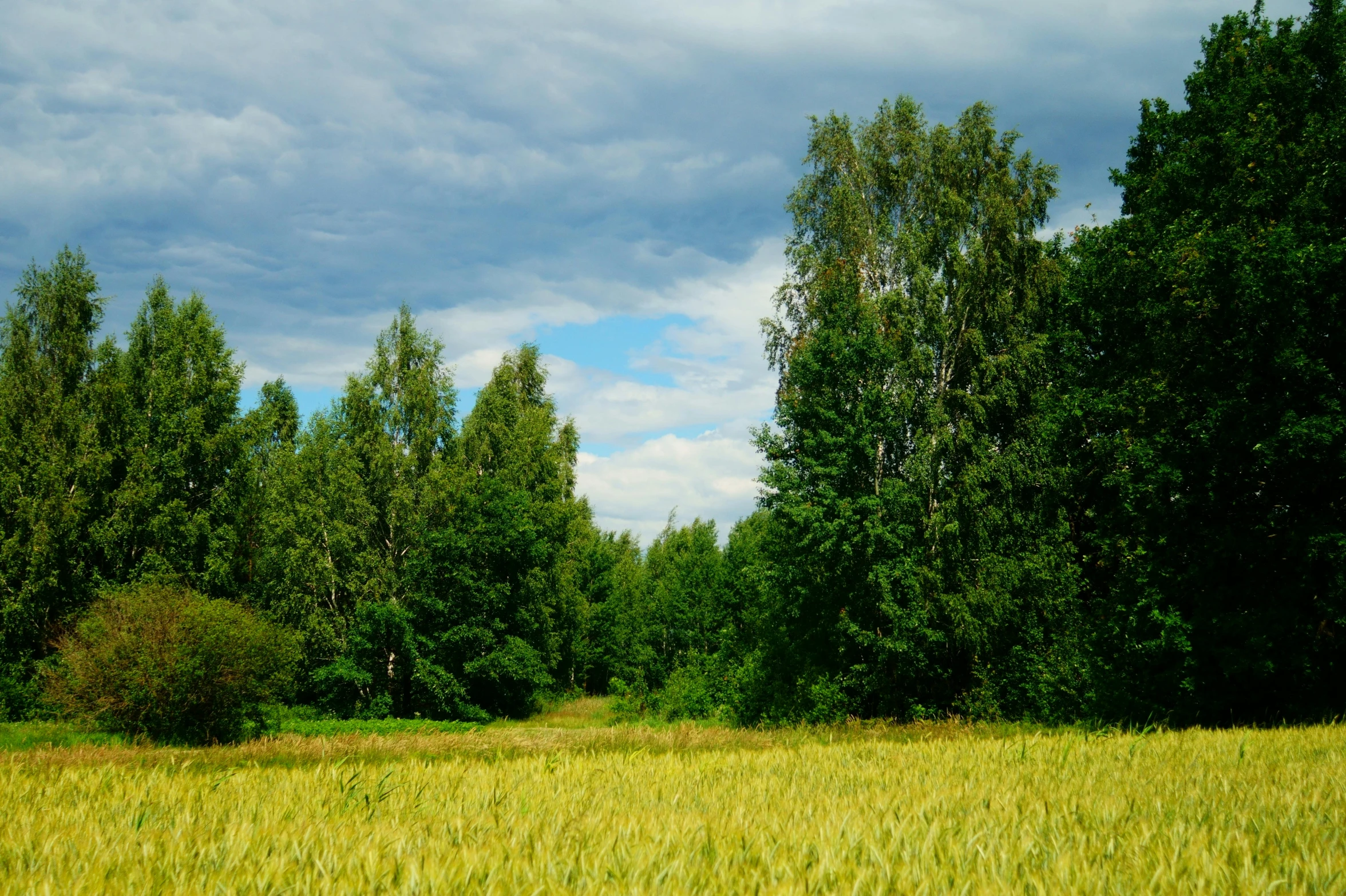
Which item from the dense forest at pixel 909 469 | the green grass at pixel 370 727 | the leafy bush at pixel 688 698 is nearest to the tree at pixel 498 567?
the dense forest at pixel 909 469

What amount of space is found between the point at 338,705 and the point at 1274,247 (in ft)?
133

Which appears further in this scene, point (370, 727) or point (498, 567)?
point (498, 567)

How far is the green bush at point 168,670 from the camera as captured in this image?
22297mm

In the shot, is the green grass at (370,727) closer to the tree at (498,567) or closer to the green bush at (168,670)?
the green bush at (168,670)

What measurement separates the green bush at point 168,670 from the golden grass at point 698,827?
708 inches

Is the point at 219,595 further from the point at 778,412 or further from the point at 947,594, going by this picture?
the point at 947,594

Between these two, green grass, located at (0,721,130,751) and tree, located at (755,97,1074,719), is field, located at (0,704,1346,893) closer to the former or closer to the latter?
tree, located at (755,97,1074,719)

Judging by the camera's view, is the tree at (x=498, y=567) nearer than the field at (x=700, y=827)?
No

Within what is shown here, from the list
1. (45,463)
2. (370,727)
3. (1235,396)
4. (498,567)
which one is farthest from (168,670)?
(1235,396)

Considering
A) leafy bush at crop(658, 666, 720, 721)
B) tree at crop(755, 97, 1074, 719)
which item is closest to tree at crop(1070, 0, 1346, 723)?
tree at crop(755, 97, 1074, 719)

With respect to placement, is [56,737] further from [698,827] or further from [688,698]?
[698,827]

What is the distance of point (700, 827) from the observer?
150 inches

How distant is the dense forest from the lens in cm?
1647

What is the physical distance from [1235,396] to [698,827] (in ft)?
55.7
